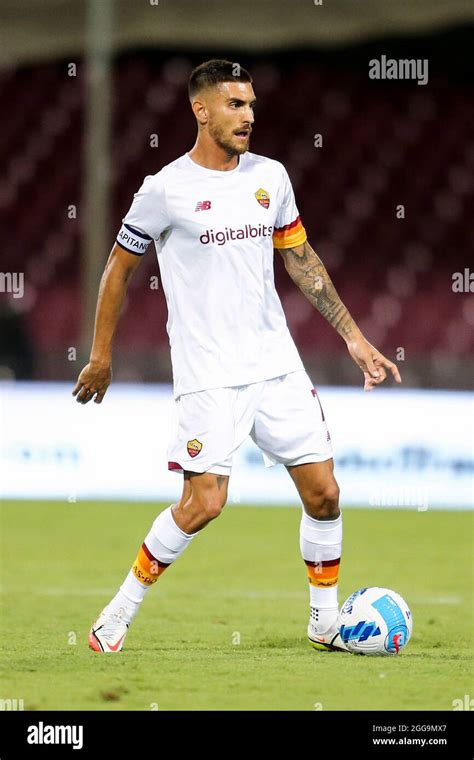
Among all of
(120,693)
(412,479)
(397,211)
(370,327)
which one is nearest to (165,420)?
(412,479)

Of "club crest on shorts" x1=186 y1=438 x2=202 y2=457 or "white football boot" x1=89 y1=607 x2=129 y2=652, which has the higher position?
"club crest on shorts" x1=186 y1=438 x2=202 y2=457

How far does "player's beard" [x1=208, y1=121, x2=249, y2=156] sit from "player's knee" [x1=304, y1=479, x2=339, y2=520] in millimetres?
1169

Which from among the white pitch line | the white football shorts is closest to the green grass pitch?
the white pitch line

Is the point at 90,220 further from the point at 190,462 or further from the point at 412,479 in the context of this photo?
the point at 190,462

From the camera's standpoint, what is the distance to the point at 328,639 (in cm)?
501

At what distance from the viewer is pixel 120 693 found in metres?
4.13

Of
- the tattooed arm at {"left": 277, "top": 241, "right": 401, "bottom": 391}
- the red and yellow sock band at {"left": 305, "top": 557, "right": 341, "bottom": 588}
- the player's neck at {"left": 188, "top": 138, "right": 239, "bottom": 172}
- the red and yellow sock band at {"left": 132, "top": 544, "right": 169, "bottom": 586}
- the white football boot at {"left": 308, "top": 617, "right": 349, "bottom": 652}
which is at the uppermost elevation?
the player's neck at {"left": 188, "top": 138, "right": 239, "bottom": 172}

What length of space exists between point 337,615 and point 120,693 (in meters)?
1.13

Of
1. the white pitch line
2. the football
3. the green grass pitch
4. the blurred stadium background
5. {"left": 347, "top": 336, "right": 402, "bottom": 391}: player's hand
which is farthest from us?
the blurred stadium background

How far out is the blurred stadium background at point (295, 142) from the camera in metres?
11.9

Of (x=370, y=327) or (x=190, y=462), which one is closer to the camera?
(x=190, y=462)

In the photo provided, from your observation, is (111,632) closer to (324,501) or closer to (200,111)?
(324,501)

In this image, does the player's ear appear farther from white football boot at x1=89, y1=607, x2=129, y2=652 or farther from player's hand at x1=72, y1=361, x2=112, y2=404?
white football boot at x1=89, y1=607, x2=129, y2=652

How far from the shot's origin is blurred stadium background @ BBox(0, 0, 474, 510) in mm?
11875
